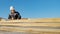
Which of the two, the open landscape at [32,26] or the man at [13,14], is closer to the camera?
the open landscape at [32,26]

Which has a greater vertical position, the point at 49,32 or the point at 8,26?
the point at 8,26

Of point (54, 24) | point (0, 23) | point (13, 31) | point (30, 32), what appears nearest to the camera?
point (54, 24)

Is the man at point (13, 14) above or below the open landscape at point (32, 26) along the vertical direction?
above

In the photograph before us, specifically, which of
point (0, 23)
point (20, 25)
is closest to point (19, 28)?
point (20, 25)

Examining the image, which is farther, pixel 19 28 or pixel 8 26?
pixel 8 26

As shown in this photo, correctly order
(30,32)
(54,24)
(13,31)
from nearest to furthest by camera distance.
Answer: (54,24) < (30,32) < (13,31)

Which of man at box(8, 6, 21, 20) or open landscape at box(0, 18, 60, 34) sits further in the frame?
man at box(8, 6, 21, 20)

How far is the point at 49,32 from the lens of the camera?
4.16m

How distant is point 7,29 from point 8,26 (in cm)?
9

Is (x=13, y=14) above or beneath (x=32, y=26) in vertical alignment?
above

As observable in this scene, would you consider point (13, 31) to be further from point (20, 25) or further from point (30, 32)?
point (30, 32)

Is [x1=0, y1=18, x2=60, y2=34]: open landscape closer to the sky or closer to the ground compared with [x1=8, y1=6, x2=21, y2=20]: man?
closer to the ground

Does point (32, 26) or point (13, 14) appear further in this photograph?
point (13, 14)

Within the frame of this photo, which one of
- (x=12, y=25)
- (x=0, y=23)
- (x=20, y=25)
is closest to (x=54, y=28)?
(x=20, y=25)
